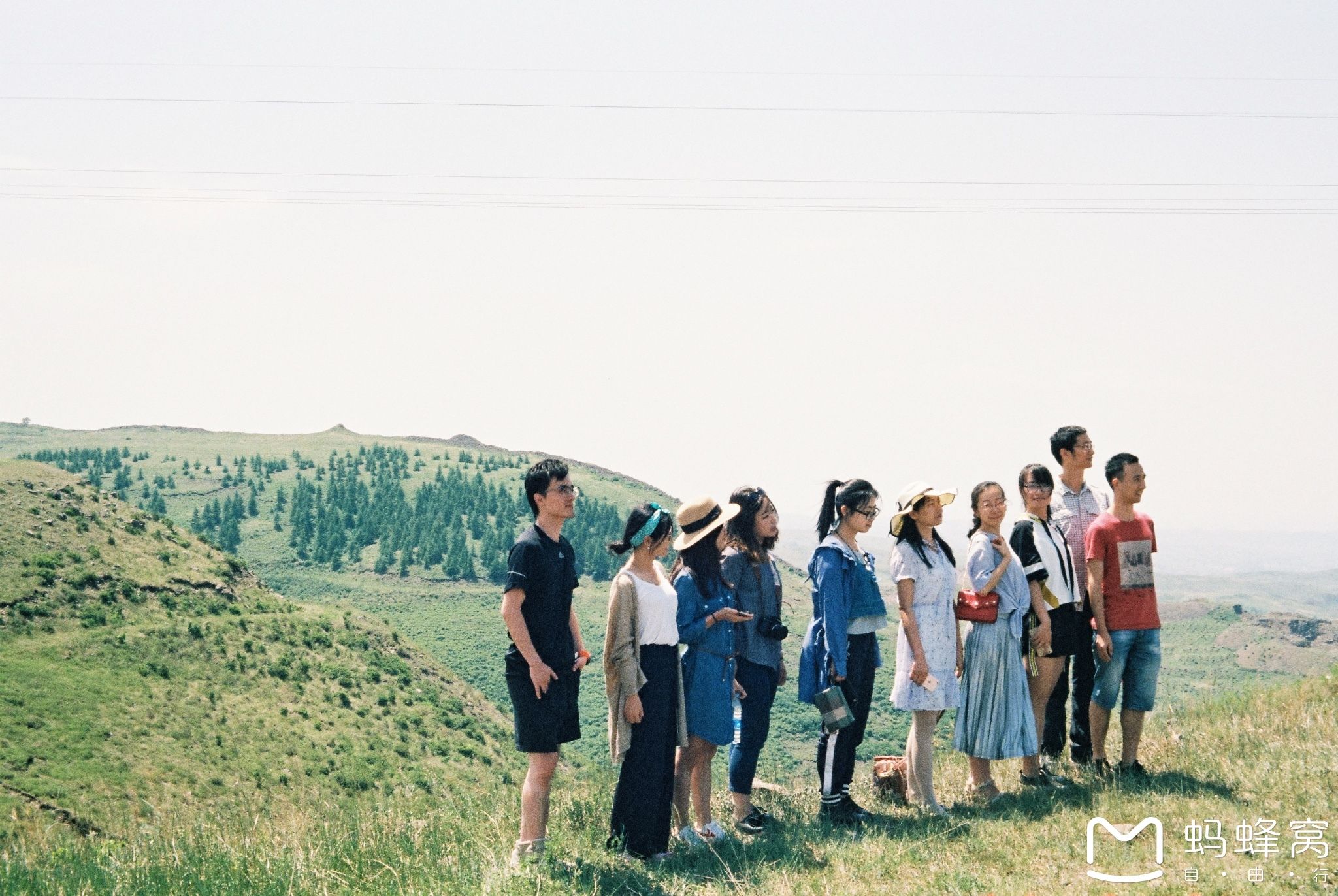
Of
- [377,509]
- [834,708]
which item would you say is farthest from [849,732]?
[377,509]

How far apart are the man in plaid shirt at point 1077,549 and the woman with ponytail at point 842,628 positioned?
1597 millimetres

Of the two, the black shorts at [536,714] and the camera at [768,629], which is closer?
the black shorts at [536,714]

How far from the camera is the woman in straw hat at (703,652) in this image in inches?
258

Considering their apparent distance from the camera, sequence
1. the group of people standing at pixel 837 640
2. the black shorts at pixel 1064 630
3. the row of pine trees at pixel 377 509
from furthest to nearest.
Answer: the row of pine trees at pixel 377 509
the black shorts at pixel 1064 630
the group of people standing at pixel 837 640

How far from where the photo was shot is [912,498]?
704 cm

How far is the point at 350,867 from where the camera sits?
5.65m

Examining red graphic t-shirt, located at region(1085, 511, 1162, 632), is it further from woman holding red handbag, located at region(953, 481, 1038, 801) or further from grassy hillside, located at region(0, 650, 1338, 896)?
grassy hillside, located at region(0, 650, 1338, 896)

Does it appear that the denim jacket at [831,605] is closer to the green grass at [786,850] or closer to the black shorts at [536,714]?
the green grass at [786,850]

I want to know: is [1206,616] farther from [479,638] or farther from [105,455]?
[105,455]

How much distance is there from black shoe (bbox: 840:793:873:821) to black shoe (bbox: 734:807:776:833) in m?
0.47

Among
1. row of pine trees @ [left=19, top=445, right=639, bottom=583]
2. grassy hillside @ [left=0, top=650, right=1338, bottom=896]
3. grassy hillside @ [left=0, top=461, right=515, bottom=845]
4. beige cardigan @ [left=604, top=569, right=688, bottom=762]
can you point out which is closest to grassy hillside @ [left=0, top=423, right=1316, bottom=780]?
row of pine trees @ [left=19, top=445, right=639, bottom=583]

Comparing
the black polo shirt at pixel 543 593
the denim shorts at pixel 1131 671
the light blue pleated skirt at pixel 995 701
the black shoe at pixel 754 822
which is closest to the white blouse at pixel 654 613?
the black polo shirt at pixel 543 593

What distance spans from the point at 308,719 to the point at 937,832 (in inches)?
2149

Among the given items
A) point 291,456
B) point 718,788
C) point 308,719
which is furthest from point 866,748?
point 291,456
